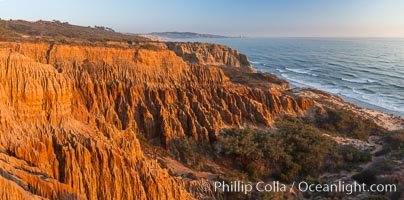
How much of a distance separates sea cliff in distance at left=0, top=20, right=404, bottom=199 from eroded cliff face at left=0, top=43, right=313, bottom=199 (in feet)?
0.20

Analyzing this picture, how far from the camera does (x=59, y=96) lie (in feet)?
61.4

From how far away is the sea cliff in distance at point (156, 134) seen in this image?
608 inches

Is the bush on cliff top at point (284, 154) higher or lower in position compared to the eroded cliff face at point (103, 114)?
lower

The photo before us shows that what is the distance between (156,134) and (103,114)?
Result: 437 cm

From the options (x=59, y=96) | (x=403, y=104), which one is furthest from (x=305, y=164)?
(x=403, y=104)

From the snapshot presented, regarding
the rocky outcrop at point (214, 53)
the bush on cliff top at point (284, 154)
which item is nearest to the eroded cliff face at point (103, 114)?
the bush on cliff top at point (284, 154)

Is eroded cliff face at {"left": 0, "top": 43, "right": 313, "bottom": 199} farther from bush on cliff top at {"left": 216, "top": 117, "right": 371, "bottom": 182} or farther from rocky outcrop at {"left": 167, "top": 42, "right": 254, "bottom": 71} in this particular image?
rocky outcrop at {"left": 167, "top": 42, "right": 254, "bottom": 71}

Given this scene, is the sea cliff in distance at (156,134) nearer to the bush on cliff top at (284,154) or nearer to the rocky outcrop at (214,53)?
the bush on cliff top at (284,154)

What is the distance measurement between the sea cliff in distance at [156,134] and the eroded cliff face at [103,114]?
6 centimetres

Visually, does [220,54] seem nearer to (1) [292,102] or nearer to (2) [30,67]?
(1) [292,102]

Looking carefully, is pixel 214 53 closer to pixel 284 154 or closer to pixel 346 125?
pixel 346 125

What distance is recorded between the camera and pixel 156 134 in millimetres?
28156

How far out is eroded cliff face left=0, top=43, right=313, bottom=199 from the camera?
1508 centimetres

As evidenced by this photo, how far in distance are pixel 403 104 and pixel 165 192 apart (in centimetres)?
5387
